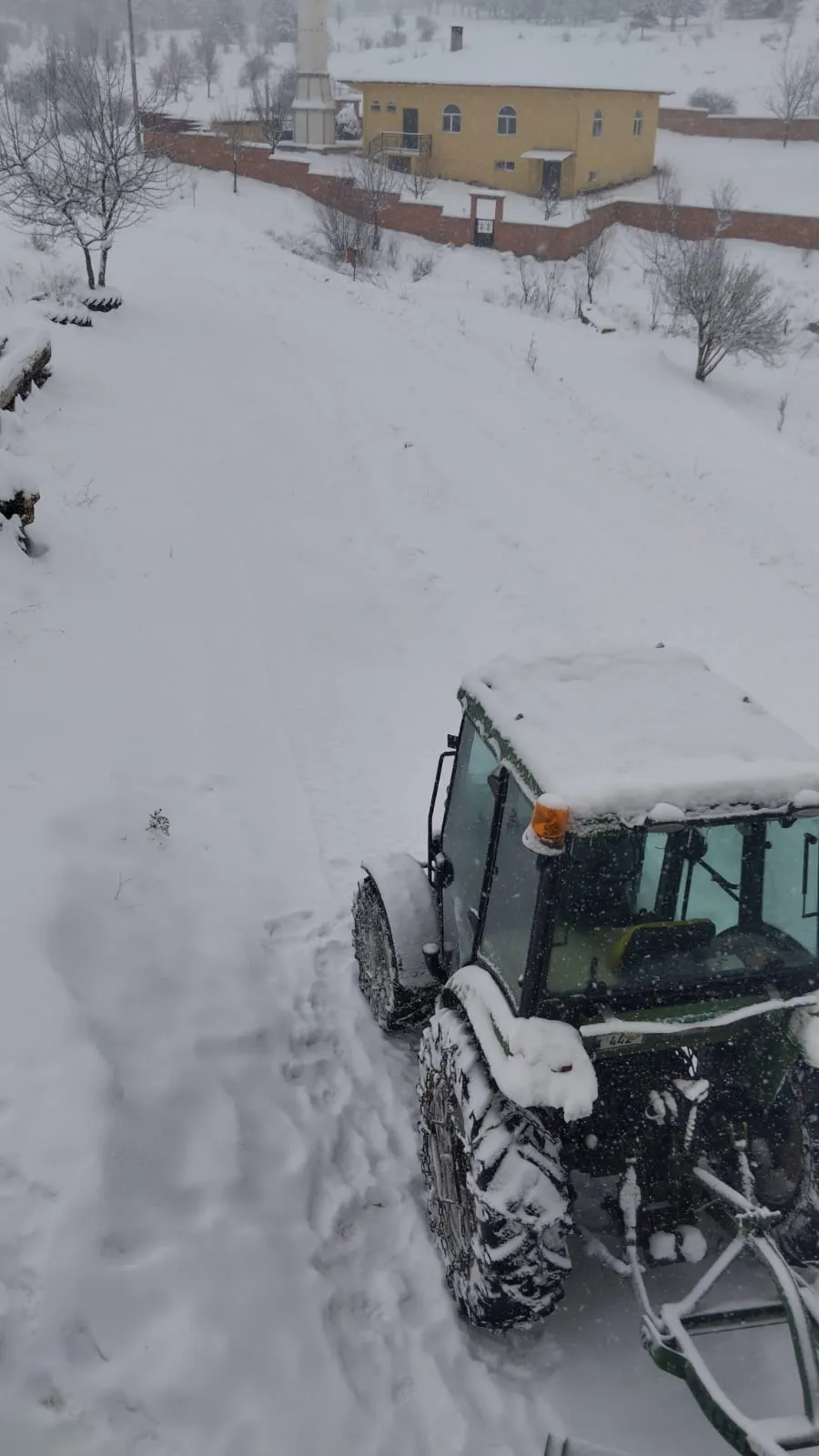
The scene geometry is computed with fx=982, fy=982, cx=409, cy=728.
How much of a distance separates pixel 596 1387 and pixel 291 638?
769 centimetres

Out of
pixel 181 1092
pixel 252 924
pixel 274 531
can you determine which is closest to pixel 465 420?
pixel 274 531

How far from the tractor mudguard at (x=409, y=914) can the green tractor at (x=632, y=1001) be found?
651 mm

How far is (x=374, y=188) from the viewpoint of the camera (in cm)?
4003

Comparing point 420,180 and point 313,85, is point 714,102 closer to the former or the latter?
point 313,85

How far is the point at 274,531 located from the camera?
40.5 feet

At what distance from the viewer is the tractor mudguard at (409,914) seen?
16.2 feet

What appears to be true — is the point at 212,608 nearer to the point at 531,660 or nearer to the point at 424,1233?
the point at 531,660

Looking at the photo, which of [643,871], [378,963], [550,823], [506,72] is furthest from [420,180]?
[550,823]

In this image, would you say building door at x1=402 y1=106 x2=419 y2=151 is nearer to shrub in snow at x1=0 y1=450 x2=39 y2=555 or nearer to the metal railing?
the metal railing

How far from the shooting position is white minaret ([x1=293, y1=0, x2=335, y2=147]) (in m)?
46.8

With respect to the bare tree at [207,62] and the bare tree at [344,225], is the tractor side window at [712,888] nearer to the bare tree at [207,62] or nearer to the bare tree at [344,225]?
the bare tree at [344,225]

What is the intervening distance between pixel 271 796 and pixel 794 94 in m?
64.7

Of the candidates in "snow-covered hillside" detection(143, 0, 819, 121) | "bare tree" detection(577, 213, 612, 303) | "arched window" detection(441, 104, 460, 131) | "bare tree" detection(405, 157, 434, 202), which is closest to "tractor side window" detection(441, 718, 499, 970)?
"bare tree" detection(577, 213, 612, 303)

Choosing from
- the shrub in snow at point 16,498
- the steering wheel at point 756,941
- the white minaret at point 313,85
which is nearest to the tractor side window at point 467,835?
the steering wheel at point 756,941
